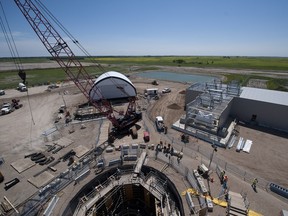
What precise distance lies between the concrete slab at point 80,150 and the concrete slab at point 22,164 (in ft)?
19.4

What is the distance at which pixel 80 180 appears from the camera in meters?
19.5

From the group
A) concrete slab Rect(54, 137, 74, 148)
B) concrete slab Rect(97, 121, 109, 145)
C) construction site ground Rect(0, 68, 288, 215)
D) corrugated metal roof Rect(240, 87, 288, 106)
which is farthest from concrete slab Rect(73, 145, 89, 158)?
corrugated metal roof Rect(240, 87, 288, 106)

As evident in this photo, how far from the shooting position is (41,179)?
2009 cm

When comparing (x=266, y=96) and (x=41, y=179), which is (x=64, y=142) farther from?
(x=266, y=96)

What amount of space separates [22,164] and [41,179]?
524 cm

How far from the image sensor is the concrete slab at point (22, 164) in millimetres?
21812

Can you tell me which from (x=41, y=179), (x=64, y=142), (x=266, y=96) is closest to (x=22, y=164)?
(x=41, y=179)

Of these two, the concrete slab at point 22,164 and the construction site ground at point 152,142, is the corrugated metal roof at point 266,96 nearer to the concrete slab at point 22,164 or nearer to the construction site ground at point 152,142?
the construction site ground at point 152,142

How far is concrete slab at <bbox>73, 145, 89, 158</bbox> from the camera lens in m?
24.4

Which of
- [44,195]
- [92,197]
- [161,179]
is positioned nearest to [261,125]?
[161,179]

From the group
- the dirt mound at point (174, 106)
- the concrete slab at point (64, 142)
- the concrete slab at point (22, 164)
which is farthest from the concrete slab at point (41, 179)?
the dirt mound at point (174, 106)

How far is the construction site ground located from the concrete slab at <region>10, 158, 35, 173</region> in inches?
5.4

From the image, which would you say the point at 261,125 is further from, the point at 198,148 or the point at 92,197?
the point at 92,197

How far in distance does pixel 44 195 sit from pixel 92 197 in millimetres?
5118
